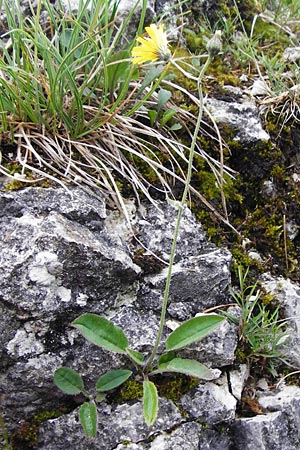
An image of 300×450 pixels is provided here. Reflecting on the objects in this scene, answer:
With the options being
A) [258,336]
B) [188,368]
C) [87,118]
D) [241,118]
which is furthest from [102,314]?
[241,118]

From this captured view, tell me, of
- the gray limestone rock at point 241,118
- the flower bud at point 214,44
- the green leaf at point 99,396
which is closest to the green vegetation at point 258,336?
the green leaf at point 99,396

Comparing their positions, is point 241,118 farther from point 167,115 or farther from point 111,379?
point 111,379

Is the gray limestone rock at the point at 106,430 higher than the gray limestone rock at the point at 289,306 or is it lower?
lower

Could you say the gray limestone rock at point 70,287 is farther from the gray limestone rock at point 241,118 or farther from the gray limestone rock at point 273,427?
A: the gray limestone rock at point 241,118

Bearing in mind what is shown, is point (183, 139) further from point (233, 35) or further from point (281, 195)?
point (233, 35)

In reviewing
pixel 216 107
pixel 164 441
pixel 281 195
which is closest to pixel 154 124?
pixel 216 107

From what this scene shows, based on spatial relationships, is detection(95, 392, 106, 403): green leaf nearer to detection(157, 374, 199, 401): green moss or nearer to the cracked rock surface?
the cracked rock surface

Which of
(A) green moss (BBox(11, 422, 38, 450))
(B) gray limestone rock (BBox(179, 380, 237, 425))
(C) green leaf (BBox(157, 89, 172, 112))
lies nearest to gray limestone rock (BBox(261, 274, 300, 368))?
(B) gray limestone rock (BBox(179, 380, 237, 425))
